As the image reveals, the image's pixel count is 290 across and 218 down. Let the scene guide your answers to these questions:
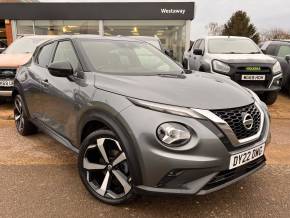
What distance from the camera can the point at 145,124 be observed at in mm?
2518

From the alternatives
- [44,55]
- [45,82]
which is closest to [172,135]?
[45,82]

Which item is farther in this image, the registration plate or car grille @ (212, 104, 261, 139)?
the registration plate

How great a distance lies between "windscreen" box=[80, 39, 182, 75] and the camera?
137 inches

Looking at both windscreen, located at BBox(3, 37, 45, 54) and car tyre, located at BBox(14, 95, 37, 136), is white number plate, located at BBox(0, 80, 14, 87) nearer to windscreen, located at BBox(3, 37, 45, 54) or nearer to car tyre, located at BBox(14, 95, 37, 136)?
car tyre, located at BBox(14, 95, 37, 136)

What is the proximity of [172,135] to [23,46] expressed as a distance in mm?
6976

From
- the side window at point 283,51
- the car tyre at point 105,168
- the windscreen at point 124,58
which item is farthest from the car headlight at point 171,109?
the side window at point 283,51

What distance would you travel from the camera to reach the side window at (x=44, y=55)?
436cm

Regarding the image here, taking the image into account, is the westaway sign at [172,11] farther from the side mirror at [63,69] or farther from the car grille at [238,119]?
the car grille at [238,119]

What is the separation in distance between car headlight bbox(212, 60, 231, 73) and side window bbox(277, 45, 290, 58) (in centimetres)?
293

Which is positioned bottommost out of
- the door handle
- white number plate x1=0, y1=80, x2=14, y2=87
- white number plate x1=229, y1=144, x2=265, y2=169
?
white number plate x1=229, y1=144, x2=265, y2=169

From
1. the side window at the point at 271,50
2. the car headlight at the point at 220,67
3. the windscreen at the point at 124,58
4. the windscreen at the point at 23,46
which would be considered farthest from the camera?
the side window at the point at 271,50

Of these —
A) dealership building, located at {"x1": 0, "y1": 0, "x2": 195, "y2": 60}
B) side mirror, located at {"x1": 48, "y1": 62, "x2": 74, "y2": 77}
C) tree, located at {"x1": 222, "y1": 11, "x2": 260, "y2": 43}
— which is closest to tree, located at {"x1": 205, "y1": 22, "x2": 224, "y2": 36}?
tree, located at {"x1": 222, "y1": 11, "x2": 260, "y2": 43}

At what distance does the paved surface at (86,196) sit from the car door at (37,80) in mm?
635

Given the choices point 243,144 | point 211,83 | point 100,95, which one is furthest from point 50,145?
point 243,144
